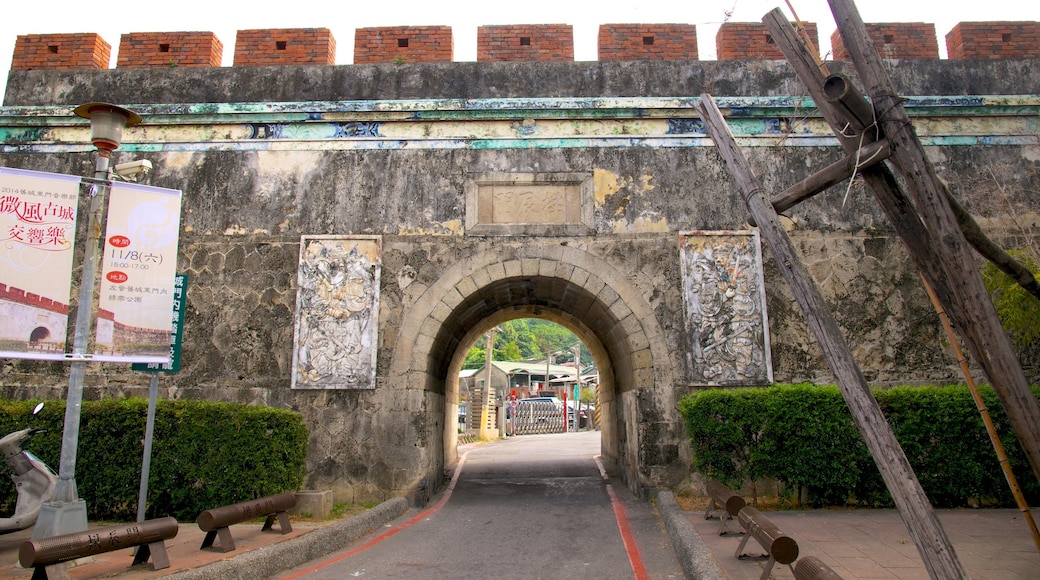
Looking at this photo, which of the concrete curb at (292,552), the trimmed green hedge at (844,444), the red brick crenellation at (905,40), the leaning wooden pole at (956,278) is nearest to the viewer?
the leaning wooden pole at (956,278)

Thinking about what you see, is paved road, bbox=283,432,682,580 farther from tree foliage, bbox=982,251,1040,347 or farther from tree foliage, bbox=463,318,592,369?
tree foliage, bbox=463,318,592,369

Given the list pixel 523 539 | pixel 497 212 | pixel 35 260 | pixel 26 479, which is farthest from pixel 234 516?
pixel 497 212

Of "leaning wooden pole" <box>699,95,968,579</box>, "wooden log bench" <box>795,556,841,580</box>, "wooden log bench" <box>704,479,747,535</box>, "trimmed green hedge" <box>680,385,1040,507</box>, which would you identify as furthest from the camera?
"trimmed green hedge" <box>680,385,1040,507</box>

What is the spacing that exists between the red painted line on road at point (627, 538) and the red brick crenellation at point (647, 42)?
614cm

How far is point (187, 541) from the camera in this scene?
5973 millimetres

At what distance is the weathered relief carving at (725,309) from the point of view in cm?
840

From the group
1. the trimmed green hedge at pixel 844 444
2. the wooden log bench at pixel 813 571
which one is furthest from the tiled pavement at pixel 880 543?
the wooden log bench at pixel 813 571

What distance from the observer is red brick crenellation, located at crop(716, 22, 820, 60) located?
9.51m

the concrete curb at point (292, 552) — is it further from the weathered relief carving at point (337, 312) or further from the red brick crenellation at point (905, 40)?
the red brick crenellation at point (905, 40)

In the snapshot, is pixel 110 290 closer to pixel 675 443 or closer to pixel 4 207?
pixel 4 207

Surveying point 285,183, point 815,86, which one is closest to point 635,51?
point 285,183

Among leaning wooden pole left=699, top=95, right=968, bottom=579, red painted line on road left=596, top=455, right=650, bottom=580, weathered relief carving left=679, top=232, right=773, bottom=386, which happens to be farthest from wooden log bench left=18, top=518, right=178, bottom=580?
weathered relief carving left=679, top=232, right=773, bottom=386

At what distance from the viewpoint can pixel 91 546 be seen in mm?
4293

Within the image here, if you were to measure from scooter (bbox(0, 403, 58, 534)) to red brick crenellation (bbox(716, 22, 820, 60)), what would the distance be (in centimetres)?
920
